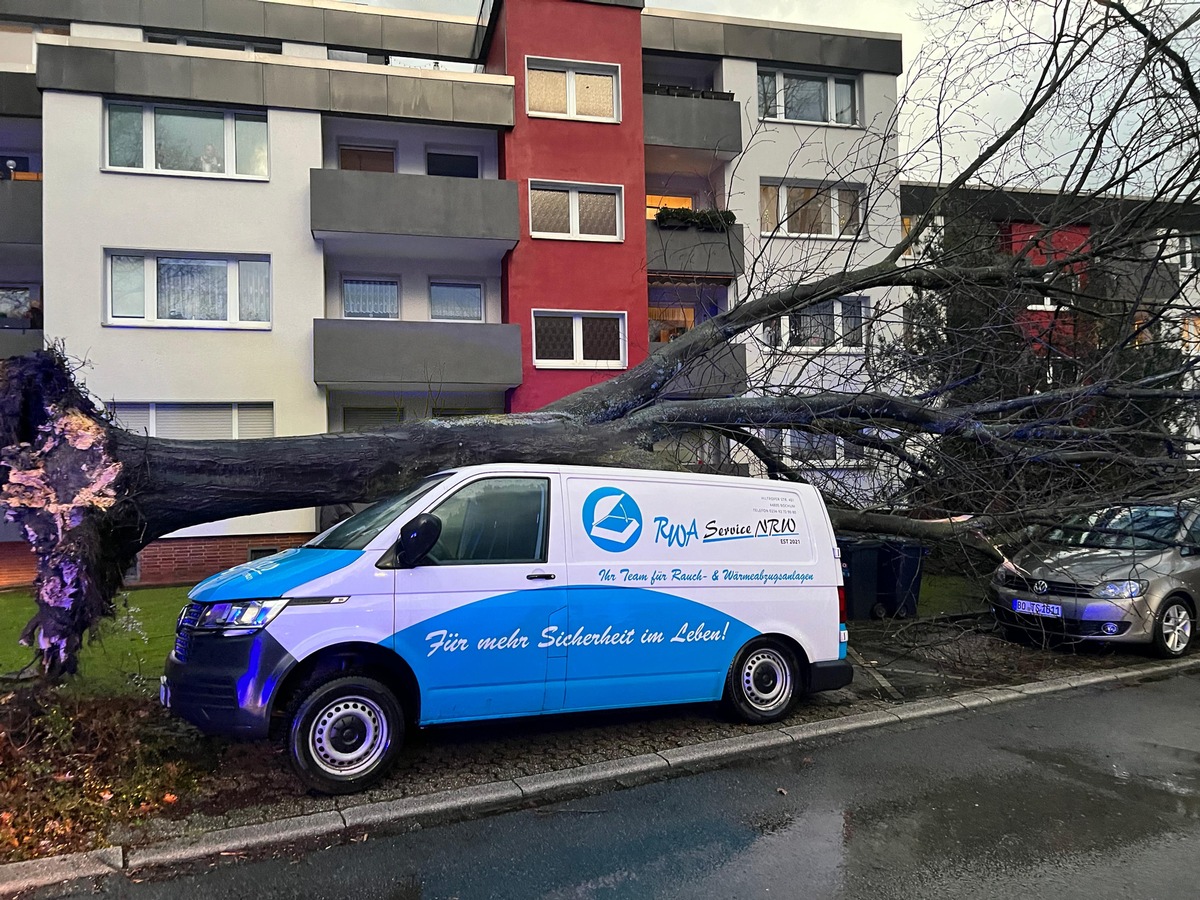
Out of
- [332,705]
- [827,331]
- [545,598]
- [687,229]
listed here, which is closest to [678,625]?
[545,598]

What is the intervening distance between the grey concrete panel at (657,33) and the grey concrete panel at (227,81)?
28.6 feet

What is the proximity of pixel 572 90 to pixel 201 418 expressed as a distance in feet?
34.3

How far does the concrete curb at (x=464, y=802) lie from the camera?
4.20 metres

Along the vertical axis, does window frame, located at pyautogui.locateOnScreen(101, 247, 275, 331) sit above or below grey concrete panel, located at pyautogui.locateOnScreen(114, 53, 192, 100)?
below

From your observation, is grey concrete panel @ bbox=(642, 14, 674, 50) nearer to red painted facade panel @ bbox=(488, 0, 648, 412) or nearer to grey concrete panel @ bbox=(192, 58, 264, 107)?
red painted facade panel @ bbox=(488, 0, 648, 412)

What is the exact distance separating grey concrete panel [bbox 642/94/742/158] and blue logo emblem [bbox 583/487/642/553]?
15.3 meters

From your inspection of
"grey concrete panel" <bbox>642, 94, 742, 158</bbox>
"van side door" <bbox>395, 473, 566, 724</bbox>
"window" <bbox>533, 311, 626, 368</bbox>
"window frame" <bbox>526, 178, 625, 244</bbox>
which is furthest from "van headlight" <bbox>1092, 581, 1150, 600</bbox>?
"grey concrete panel" <bbox>642, 94, 742, 158</bbox>

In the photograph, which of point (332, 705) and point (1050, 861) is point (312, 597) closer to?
point (332, 705)

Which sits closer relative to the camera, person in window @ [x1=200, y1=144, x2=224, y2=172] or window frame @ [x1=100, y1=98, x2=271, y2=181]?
window frame @ [x1=100, y1=98, x2=271, y2=181]

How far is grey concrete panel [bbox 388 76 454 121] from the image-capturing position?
1791 cm

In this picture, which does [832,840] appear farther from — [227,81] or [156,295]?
[227,81]

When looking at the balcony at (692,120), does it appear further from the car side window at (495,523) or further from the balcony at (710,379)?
the car side window at (495,523)

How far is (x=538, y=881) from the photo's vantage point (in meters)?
4.07

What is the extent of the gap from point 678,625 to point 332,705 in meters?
2.41
